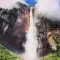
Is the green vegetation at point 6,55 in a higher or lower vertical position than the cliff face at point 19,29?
lower

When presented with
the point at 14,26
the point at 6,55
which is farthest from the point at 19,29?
the point at 6,55

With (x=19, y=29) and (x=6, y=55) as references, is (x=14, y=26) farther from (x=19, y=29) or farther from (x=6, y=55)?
(x=6, y=55)

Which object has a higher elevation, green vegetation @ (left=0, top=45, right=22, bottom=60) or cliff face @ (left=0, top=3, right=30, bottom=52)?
cliff face @ (left=0, top=3, right=30, bottom=52)

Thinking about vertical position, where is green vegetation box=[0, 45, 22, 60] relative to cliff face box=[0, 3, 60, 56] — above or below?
below

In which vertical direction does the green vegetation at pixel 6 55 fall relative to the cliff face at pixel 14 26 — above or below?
below

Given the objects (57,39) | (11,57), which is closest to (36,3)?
(57,39)

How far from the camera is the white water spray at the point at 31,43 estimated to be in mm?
1368

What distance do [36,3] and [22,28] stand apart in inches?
8.6

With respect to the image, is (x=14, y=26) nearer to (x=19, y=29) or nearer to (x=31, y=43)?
(x=19, y=29)

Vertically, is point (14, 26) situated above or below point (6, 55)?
above

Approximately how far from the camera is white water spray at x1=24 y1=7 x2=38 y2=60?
1.37 metres

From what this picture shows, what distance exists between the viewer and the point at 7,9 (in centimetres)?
138

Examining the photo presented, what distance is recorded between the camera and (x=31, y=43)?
1378 millimetres

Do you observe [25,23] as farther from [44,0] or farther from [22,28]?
[44,0]
